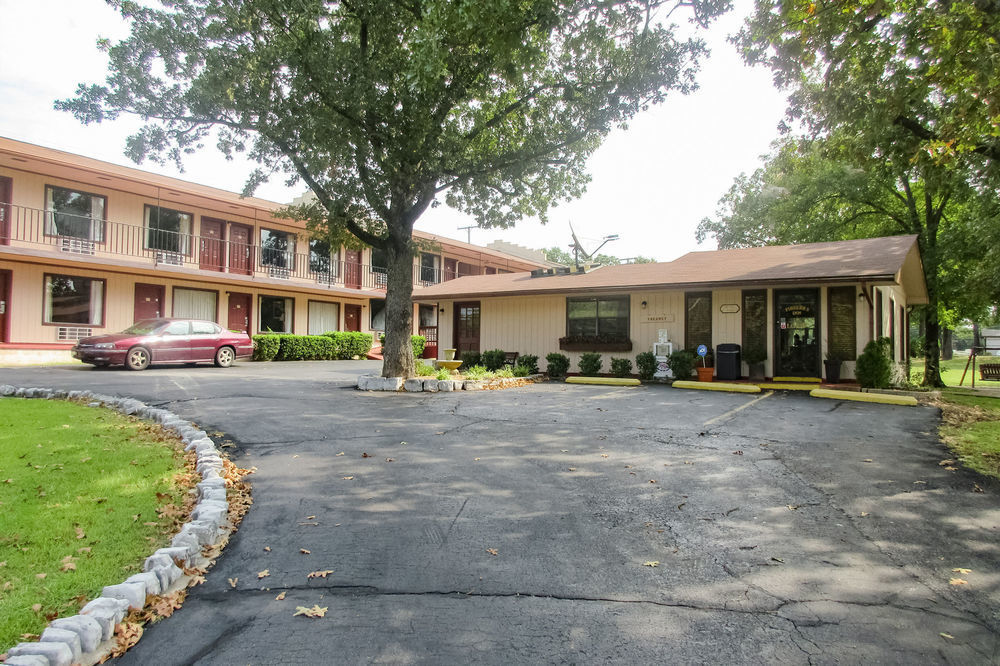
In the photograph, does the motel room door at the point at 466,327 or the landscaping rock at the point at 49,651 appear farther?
the motel room door at the point at 466,327

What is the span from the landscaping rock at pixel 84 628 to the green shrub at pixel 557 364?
14.1m

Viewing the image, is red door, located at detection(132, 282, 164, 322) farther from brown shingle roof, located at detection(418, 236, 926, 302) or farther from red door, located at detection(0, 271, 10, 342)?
brown shingle roof, located at detection(418, 236, 926, 302)

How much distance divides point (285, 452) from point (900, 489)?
5950 millimetres

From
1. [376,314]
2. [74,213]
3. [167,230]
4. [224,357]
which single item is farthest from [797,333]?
[74,213]

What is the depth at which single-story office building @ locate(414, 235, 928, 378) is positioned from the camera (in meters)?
13.0

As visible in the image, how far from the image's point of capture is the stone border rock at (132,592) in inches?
83.4

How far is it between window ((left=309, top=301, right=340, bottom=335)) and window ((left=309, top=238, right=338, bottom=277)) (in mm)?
1619

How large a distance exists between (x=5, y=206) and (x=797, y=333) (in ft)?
77.7

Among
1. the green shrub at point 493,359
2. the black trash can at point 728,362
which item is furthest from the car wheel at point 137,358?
the black trash can at point 728,362

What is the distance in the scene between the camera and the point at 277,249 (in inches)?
935

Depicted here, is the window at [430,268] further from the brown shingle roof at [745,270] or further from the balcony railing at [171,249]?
the brown shingle roof at [745,270]

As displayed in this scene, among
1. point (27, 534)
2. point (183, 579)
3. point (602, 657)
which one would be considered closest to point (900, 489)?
point (602, 657)

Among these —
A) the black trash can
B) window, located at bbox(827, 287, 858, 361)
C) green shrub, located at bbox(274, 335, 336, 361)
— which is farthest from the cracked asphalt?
green shrub, located at bbox(274, 335, 336, 361)

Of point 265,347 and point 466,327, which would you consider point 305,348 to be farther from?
point 466,327
